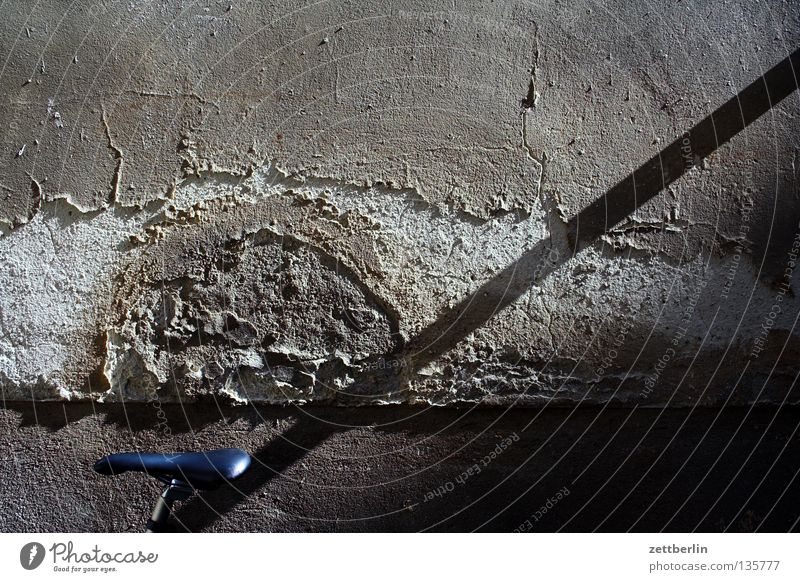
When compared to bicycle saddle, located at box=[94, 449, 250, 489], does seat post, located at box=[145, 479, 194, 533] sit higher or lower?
lower

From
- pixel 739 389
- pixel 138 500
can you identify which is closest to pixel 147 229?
pixel 138 500

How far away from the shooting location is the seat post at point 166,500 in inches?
53.7

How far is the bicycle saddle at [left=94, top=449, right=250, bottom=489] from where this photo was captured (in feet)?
4.38

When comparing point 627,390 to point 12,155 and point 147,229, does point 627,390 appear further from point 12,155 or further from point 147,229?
point 12,155

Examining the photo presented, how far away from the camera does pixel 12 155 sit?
64.4 inches

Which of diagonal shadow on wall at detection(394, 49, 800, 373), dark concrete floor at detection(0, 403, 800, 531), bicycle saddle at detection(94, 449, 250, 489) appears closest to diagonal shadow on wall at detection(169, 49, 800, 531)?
diagonal shadow on wall at detection(394, 49, 800, 373)

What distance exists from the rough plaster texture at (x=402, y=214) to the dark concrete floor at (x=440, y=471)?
0.21 ft

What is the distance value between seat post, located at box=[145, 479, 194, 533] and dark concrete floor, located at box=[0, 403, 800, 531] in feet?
0.53

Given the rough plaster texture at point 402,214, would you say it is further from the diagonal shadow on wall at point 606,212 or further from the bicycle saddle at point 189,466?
the bicycle saddle at point 189,466

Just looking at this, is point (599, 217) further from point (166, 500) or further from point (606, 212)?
point (166, 500)

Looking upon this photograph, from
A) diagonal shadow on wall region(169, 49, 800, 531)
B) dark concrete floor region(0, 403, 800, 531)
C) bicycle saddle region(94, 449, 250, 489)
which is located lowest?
dark concrete floor region(0, 403, 800, 531)

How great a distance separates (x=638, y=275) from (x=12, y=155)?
1562 millimetres

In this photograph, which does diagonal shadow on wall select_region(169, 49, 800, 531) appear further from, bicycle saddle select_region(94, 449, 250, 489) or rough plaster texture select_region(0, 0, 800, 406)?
bicycle saddle select_region(94, 449, 250, 489)

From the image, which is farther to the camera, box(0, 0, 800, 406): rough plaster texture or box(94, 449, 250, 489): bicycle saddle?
box(0, 0, 800, 406): rough plaster texture
